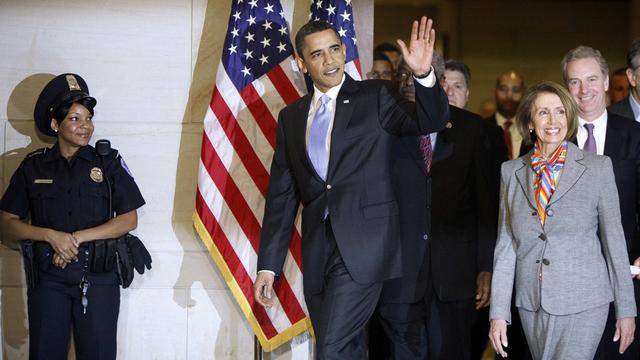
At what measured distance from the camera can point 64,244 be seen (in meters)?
4.76

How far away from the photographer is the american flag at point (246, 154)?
16.9ft

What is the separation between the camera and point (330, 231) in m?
4.05

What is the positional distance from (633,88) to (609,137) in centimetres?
50

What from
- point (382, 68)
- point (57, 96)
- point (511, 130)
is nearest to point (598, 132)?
point (382, 68)

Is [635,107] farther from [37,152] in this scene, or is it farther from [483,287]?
[37,152]

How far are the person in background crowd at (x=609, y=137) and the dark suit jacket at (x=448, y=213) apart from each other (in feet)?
1.78

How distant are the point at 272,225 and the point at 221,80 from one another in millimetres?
1187

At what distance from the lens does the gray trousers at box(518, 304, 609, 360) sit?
353 centimetres

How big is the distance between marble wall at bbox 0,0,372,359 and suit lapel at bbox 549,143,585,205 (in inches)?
86.8

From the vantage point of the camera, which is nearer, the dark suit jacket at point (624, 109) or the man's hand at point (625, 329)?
the man's hand at point (625, 329)

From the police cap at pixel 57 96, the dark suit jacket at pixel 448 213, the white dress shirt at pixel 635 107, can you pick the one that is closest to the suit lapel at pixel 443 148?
the dark suit jacket at pixel 448 213

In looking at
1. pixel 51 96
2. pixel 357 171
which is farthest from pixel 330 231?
pixel 51 96

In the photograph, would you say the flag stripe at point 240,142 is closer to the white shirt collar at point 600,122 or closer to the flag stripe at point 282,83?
the flag stripe at point 282,83

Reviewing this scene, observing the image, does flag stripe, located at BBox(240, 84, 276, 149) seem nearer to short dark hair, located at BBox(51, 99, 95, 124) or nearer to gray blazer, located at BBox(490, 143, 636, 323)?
short dark hair, located at BBox(51, 99, 95, 124)
